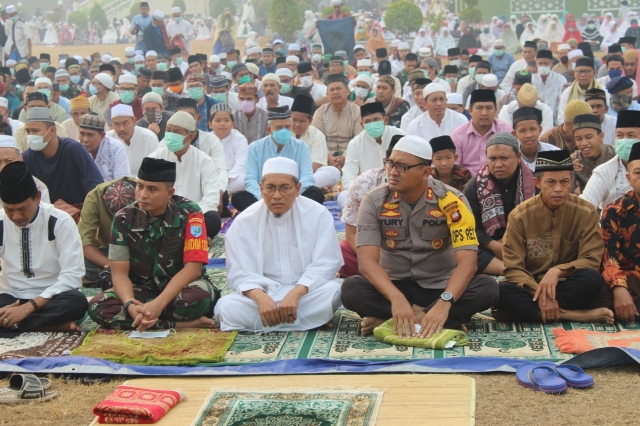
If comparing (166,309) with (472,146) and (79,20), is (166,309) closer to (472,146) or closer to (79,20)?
(472,146)

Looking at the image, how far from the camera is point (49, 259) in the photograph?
5.13 meters

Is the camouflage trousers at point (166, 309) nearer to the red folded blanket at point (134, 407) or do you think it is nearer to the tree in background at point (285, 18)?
the red folded blanket at point (134, 407)

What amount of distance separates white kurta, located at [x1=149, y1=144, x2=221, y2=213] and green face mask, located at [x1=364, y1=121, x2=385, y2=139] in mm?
1587

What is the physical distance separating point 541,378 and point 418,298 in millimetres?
1080

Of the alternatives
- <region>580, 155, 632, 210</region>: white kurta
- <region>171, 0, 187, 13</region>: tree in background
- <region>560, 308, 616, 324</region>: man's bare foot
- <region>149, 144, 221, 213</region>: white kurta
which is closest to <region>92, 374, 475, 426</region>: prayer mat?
<region>560, 308, 616, 324</region>: man's bare foot

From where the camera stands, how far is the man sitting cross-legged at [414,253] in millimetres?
4742

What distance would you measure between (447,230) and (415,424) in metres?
1.50

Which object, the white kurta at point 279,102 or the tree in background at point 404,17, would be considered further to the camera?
the tree in background at point 404,17

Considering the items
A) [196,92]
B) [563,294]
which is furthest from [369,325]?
[196,92]

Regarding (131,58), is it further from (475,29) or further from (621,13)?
(621,13)

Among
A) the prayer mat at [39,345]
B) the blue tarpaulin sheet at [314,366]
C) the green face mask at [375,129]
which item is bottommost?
the prayer mat at [39,345]

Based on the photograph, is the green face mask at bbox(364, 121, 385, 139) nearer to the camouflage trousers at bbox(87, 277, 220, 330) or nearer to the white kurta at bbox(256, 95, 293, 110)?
the white kurta at bbox(256, 95, 293, 110)

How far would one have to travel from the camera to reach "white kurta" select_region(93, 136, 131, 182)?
7398mm

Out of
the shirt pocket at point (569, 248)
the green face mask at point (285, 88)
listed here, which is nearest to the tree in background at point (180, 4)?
the green face mask at point (285, 88)
